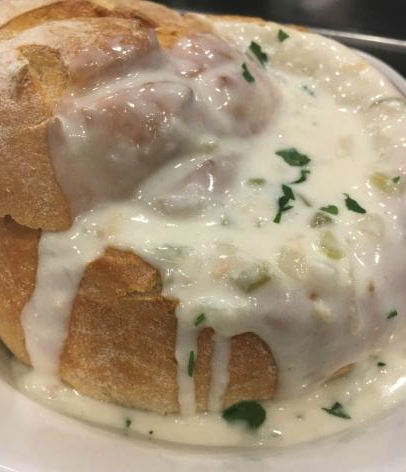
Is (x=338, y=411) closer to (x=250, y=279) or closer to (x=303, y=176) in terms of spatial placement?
(x=250, y=279)

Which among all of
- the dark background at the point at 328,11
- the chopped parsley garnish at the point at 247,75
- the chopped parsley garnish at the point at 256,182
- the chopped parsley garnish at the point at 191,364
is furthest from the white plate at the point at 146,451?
the dark background at the point at 328,11

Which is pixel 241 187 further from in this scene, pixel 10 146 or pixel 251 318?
pixel 10 146

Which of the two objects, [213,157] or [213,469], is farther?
[213,157]

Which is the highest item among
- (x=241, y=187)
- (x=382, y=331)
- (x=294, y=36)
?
(x=294, y=36)

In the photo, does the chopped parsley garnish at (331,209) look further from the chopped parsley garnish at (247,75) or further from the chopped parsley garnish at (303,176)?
the chopped parsley garnish at (247,75)

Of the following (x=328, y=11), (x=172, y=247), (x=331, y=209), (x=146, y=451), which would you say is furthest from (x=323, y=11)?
(x=146, y=451)

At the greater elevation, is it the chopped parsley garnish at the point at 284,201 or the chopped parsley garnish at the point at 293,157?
the chopped parsley garnish at the point at 293,157

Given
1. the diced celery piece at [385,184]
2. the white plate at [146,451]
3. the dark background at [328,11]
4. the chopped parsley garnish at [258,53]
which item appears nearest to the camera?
the white plate at [146,451]

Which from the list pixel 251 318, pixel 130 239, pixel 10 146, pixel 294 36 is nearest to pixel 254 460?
pixel 251 318

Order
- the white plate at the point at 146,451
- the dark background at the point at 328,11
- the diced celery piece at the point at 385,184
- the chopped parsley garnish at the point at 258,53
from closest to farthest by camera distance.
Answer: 1. the white plate at the point at 146,451
2. the diced celery piece at the point at 385,184
3. the chopped parsley garnish at the point at 258,53
4. the dark background at the point at 328,11
